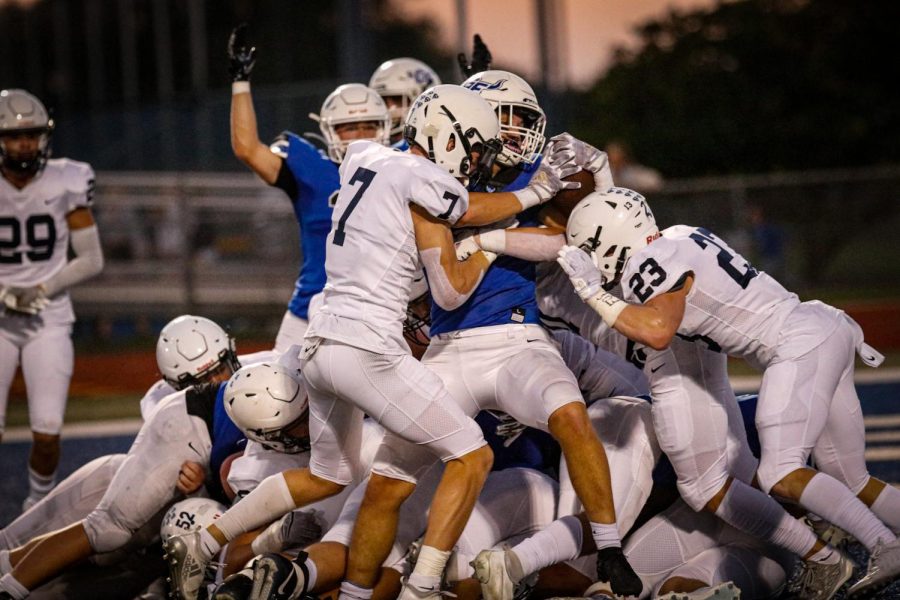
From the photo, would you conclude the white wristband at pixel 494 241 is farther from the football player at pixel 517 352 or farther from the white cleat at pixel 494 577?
the white cleat at pixel 494 577

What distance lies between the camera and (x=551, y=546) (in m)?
4.41

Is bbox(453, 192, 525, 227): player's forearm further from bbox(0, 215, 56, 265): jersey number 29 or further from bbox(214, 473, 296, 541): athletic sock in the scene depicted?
bbox(0, 215, 56, 265): jersey number 29

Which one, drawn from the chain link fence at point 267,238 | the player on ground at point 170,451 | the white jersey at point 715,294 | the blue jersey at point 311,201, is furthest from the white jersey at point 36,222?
the chain link fence at point 267,238

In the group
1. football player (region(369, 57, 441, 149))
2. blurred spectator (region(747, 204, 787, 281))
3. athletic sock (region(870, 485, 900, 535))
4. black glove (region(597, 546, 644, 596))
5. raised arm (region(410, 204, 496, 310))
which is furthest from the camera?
blurred spectator (region(747, 204, 787, 281))

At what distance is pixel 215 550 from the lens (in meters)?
4.75

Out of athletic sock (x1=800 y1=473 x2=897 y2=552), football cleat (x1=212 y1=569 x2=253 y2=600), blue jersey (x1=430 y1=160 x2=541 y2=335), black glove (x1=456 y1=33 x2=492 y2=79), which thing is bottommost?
football cleat (x1=212 y1=569 x2=253 y2=600)

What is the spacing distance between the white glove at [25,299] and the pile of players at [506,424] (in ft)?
6.05

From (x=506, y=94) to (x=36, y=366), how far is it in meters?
3.22

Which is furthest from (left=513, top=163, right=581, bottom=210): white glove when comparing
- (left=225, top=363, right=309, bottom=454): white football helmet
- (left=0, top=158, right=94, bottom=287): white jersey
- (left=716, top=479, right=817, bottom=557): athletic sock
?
(left=0, top=158, right=94, bottom=287): white jersey

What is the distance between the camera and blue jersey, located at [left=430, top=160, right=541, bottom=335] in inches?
189

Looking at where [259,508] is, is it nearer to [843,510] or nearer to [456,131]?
[456,131]

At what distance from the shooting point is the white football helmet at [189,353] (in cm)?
564

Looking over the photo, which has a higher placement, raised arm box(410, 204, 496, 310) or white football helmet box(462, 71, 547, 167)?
white football helmet box(462, 71, 547, 167)

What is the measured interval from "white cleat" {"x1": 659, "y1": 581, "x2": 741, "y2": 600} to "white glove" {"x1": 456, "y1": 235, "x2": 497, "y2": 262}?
136cm
